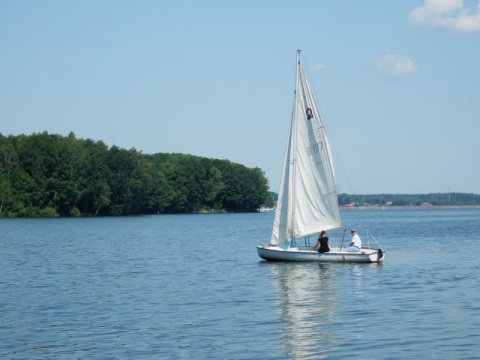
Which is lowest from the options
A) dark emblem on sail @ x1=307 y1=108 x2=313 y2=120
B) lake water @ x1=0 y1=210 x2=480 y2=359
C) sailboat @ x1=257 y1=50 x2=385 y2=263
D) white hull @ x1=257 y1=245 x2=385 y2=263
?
lake water @ x1=0 y1=210 x2=480 y2=359

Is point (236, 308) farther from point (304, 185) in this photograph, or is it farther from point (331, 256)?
point (304, 185)

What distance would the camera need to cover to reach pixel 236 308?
31500 mm

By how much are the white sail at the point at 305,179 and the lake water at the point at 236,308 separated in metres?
2.92

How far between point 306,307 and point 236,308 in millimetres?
2625

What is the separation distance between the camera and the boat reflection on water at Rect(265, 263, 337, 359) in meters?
23.6

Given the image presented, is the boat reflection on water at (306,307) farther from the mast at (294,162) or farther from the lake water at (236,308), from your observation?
the mast at (294,162)

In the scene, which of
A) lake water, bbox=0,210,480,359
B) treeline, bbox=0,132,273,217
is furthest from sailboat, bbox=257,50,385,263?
treeline, bbox=0,132,273,217

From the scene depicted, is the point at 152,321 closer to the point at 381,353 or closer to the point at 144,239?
the point at 381,353

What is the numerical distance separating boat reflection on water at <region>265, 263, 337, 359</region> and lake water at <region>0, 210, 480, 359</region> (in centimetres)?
5

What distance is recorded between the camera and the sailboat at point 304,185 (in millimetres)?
49250

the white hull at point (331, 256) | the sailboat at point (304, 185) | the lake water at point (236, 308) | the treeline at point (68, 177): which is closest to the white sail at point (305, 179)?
the sailboat at point (304, 185)

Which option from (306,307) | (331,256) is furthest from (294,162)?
(306,307)

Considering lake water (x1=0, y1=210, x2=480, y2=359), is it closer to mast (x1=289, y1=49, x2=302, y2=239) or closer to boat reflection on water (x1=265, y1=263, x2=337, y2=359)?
boat reflection on water (x1=265, y1=263, x2=337, y2=359)

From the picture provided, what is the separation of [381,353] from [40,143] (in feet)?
427
